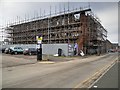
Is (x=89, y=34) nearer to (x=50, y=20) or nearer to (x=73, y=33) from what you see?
(x=73, y=33)

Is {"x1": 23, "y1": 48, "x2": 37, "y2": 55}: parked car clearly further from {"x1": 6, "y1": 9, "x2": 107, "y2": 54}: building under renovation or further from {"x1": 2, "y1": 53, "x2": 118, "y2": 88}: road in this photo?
{"x1": 2, "y1": 53, "x2": 118, "y2": 88}: road

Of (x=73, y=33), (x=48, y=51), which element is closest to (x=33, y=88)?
(x=48, y=51)

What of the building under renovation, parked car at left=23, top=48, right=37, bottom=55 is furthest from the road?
the building under renovation

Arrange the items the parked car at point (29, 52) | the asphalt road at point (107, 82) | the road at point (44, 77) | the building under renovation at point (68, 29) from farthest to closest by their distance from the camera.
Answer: the building under renovation at point (68, 29)
the parked car at point (29, 52)
the road at point (44, 77)
the asphalt road at point (107, 82)

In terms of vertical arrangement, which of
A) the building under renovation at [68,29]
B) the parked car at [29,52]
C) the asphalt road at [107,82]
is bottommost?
the asphalt road at [107,82]

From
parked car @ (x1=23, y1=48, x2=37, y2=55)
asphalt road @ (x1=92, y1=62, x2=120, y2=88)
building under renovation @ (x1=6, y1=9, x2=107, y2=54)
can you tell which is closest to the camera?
asphalt road @ (x1=92, y1=62, x2=120, y2=88)

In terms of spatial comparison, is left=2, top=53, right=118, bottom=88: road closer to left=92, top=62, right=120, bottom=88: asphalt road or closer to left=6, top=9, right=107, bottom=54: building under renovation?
left=92, top=62, right=120, bottom=88: asphalt road

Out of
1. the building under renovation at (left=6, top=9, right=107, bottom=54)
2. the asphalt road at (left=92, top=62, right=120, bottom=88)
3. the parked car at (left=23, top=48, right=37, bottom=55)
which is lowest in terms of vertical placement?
the asphalt road at (left=92, top=62, right=120, bottom=88)

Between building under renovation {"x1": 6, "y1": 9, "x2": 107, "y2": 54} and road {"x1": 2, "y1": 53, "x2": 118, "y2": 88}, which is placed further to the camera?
building under renovation {"x1": 6, "y1": 9, "x2": 107, "y2": 54}

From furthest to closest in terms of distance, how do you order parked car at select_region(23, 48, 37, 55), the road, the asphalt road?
parked car at select_region(23, 48, 37, 55) < the road < the asphalt road

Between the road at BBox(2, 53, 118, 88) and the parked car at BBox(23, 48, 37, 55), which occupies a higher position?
the parked car at BBox(23, 48, 37, 55)

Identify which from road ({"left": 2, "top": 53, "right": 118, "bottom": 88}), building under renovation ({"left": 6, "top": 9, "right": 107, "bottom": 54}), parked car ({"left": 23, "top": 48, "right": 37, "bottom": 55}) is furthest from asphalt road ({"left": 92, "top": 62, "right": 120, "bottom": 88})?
building under renovation ({"left": 6, "top": 9, "right": 107, "bottom": 54})

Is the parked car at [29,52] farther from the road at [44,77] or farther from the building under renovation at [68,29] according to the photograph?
the road at [44,77]

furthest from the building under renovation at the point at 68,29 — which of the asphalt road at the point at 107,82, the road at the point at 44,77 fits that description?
the asphalt road at the point at 107,82
